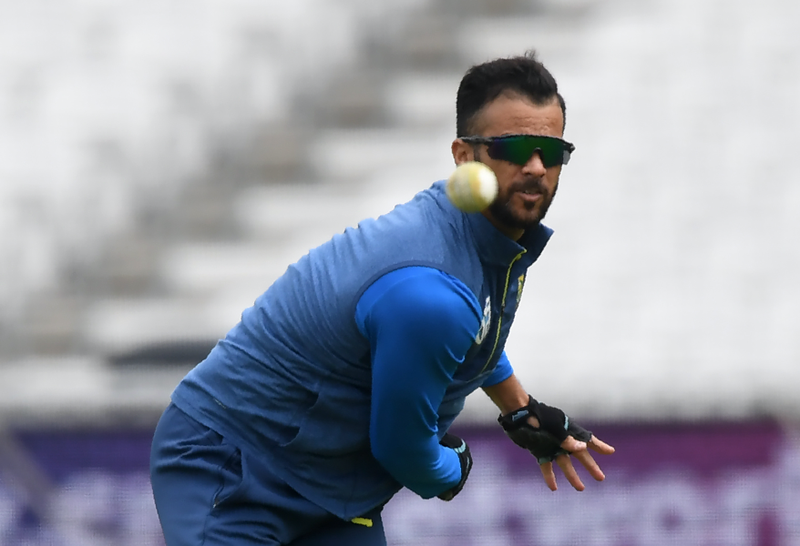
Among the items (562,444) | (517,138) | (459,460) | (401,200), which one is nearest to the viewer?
(517,138)

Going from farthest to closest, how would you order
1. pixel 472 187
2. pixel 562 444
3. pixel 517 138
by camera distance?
pixel 562 444 < pixel 517 138 < pixel 472 187

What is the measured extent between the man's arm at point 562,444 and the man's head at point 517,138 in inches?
Answer: 21.9

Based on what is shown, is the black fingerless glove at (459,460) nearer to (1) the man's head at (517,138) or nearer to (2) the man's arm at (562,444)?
(2) the man's arm at (562,444)

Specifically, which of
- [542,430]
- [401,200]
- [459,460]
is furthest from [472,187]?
[401,200]

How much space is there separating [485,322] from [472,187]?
1.05ft

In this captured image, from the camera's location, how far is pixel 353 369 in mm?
1904

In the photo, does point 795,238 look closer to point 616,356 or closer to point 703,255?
point 703,255

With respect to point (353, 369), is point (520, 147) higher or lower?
higher

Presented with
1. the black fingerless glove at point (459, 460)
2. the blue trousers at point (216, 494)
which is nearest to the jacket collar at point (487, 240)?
the black fingerless glove at point (459, 460)

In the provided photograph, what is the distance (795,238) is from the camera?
4.59m

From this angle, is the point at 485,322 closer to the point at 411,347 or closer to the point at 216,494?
the point at 411,347

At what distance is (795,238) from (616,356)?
943 mm

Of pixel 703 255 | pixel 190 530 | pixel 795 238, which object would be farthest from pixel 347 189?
pixel 190 530

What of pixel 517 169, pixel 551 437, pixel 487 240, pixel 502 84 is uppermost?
pixel 502 84
